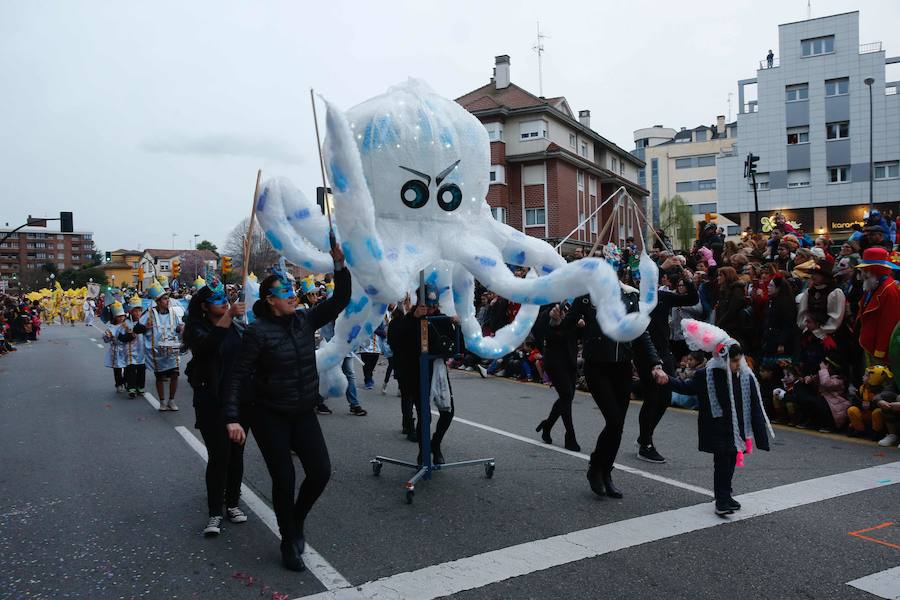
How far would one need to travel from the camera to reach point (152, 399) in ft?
38.6

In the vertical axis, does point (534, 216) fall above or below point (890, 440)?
above

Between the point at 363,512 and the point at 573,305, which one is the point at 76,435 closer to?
the point at 363,512

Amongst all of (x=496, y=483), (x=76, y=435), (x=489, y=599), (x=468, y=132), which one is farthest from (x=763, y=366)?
(x=76, y=435)

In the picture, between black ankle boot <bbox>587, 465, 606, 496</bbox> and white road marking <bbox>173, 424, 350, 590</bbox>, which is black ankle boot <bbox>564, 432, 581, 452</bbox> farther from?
white road marking <bbox>173, 424, 350, 590</bbox>

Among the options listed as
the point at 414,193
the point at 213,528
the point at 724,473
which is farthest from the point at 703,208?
the point at 213,528

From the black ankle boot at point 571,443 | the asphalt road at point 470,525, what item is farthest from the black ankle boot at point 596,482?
the black ankle boot at point 571,443

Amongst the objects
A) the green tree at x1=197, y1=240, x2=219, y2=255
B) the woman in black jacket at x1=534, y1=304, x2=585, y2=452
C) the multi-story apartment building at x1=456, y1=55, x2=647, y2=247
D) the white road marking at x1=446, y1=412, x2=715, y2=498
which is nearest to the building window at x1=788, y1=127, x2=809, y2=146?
the multi-story apartment building at x1=456, y1=55, x2=647, y2=247

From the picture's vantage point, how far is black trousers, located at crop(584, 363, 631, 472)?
5.77m

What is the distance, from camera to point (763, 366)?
30.6 feet

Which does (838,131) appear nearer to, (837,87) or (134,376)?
(837,87)

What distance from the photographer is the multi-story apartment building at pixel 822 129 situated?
121ft

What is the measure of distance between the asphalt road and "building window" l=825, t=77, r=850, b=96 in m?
35.9

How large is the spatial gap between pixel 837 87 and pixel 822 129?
92.0 inches

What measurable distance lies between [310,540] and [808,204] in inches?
1564
